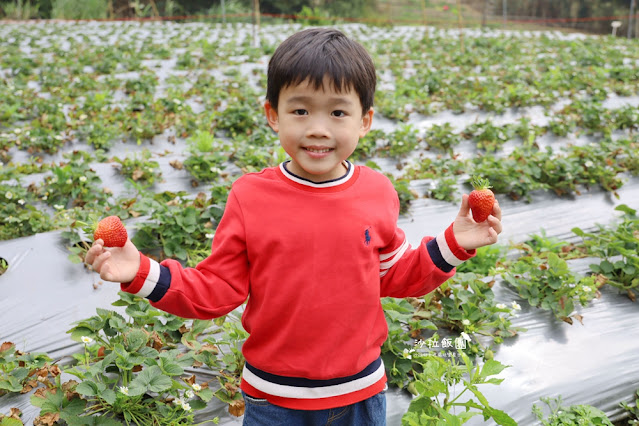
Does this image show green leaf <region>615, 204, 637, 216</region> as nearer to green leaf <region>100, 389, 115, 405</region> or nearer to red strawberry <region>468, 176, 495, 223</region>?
red strawberry <region>468, 176, 495, 223</region>

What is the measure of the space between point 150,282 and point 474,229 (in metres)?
0.81

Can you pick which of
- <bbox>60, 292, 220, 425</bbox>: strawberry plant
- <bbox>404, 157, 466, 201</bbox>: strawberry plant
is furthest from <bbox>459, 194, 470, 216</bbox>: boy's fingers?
<bbox>404, 157, 466, 201</bbox>: strawberry plant

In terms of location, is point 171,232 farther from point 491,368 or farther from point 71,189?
point 491,368

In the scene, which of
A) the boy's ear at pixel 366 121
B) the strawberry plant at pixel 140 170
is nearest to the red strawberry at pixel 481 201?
the boy's ear at pixel 366 121

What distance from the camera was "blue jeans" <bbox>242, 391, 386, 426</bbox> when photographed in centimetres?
137

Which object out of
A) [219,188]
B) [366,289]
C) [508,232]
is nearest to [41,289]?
[219,188]

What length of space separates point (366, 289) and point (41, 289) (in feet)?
6.11

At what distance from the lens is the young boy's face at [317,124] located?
1.28 m

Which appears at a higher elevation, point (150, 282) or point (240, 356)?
point (150, 282)

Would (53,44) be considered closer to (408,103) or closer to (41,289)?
(408,103)

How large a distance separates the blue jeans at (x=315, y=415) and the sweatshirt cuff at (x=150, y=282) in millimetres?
370

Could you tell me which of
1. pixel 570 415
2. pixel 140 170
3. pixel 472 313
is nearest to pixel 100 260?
pixel 472 313

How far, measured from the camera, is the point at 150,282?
1274 mm

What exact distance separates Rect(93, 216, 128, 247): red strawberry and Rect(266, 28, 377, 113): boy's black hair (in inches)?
18.5
